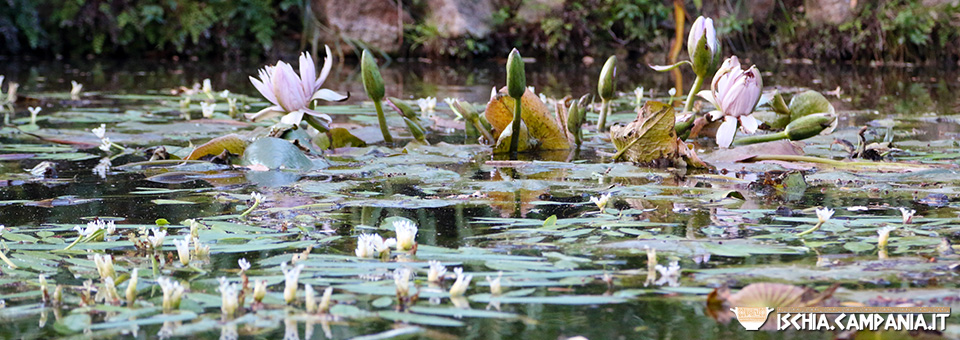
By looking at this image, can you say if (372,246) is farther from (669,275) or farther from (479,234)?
(669,275)

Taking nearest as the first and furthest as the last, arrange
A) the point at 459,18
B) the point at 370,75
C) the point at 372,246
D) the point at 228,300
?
the point at 228,300
the point at 372,246
the point at 370,75
the point at 459,18

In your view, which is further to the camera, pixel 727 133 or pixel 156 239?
pixel 727 133

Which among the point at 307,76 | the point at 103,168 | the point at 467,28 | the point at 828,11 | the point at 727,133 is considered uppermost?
the point at 828,11

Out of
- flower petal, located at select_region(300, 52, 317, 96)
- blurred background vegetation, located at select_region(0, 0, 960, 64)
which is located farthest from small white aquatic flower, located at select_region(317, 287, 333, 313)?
blurred background vegetation, located at select_region(0, 0, 960, 64)

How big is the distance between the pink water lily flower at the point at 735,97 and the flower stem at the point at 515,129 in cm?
47

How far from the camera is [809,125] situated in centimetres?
205

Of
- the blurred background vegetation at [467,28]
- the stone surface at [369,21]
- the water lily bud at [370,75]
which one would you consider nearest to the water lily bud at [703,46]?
the water lily bud at [370,75]

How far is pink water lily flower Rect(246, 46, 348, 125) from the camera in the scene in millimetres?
2131

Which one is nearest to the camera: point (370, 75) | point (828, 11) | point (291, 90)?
point (291, 90)

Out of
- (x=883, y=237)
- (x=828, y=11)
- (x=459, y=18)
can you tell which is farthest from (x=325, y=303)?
(x=828, y=11)

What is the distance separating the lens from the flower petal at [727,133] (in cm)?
201

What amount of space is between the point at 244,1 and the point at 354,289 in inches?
305

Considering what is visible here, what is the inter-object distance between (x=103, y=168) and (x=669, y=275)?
1.58 metres

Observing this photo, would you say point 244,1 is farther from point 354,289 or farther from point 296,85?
point 354,289
